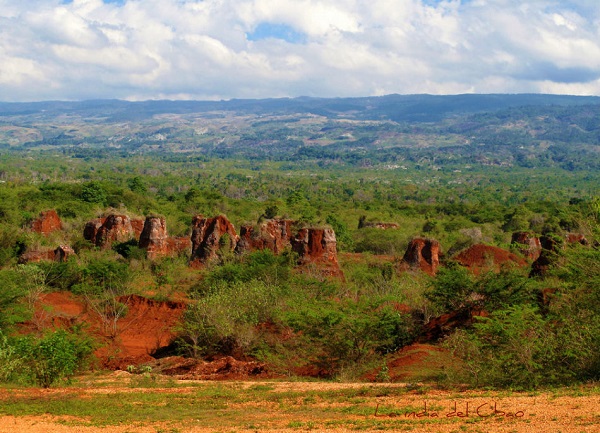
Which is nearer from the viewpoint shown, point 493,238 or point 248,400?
point 248,400

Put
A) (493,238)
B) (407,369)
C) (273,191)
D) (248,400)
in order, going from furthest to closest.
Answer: (273,191), (493,238), (407,369), (248,400)

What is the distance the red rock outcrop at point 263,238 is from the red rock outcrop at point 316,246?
2.88 m

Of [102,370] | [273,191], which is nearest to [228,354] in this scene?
[102,370]

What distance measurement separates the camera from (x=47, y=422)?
15391 millimetres

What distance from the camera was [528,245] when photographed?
4769 cm

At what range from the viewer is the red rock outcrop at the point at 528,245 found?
4707 centimetres

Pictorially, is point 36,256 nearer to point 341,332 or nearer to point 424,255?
point 424,255

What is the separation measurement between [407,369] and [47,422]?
40.7 feet

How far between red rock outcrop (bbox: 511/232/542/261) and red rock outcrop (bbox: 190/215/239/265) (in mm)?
18990

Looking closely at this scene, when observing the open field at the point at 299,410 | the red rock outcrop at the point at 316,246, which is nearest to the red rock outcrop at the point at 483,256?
the red rock outcrop at the point at 316,246

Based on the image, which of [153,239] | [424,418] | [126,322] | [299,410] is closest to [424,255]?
[153,239]

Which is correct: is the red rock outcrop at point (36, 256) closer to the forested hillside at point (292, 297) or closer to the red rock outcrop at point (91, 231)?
the forested hillside at point (292, 297)

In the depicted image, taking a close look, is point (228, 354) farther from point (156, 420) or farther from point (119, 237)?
point (119, 237)

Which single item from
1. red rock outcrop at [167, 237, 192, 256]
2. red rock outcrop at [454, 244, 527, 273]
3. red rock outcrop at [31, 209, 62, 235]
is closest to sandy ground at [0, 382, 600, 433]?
red rock outcrop at [454, 244, 527, 273]
